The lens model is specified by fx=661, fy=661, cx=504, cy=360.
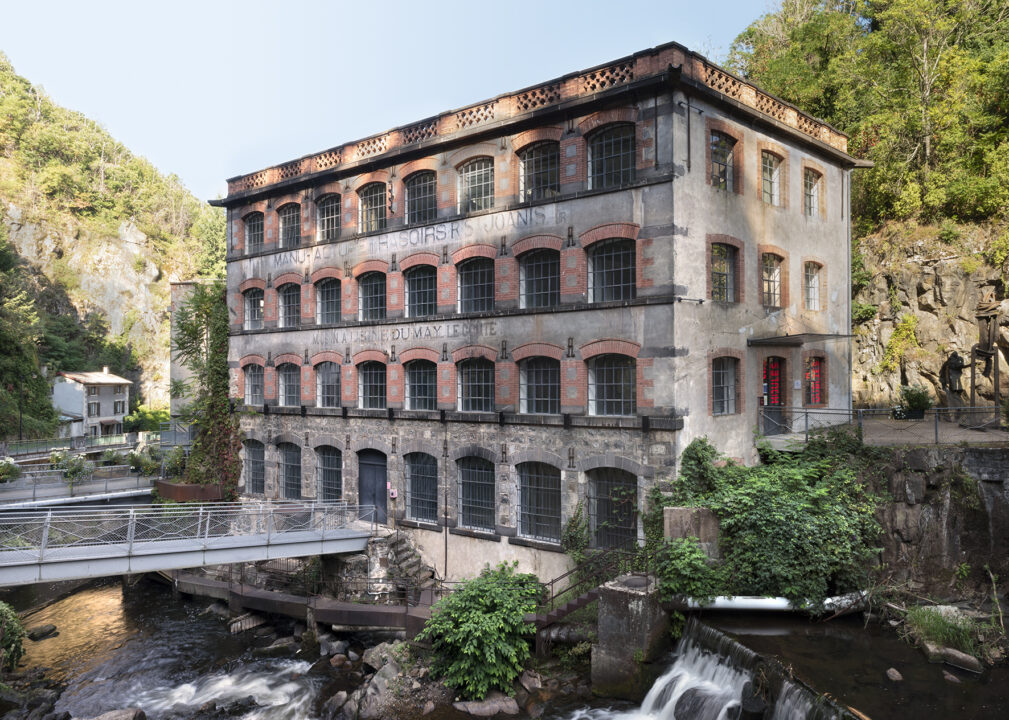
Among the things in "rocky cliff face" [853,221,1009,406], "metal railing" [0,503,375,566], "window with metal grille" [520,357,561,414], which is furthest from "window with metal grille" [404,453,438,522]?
"rocky cliff face" [853,221,1009,406]

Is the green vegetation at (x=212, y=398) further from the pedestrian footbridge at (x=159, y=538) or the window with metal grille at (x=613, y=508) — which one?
the window with metal grille at (x=613, y=508)

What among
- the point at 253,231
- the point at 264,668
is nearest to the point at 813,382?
the point at 264,668

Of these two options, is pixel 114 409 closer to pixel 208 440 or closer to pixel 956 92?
pixel 208 440

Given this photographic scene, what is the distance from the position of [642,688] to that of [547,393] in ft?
26.0

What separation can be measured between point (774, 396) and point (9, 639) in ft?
69.3

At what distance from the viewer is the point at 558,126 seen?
58.8 feet

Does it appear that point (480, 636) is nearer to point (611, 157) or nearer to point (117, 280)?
point (611, 157)

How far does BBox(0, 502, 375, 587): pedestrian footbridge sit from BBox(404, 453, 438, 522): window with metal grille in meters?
1.35

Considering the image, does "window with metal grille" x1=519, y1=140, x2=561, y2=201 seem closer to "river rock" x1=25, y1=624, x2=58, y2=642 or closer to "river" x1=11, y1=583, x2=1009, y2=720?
"river" x1=11, y1=583, x2=1009, y2=720

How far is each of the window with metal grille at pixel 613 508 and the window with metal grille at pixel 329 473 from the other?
10032mm

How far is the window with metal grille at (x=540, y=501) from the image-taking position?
17844 mm

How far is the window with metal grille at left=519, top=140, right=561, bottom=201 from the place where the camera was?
18.3m

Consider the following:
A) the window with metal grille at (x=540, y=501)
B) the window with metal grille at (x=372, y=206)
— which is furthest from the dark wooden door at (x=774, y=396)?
the window with metal grille at (x=372, y=206)

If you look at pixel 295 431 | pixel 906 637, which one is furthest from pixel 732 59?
pixel 906 637
